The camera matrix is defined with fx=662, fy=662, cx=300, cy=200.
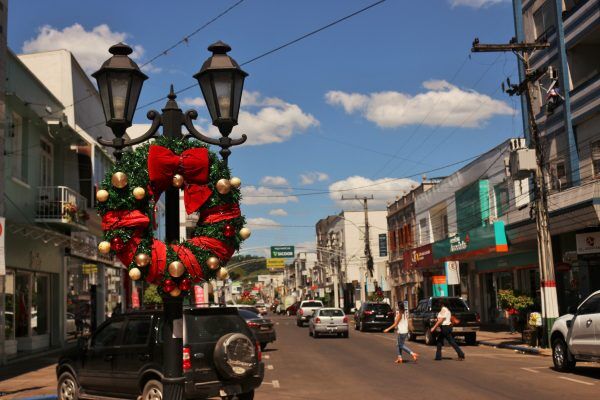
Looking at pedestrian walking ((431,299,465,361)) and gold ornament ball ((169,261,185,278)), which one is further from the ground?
gold ornament ball ((169,261,185,278))

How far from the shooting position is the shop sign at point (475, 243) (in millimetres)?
29906

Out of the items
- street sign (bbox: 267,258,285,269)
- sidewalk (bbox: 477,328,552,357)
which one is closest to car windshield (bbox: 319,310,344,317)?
sidewalk (bbox: 477,328,552,357)

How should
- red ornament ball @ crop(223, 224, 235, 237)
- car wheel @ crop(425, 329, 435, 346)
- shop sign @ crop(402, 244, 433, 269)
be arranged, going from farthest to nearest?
shop sign @ crop(402, 244, 433, 269)
car wheel @ crop(425, 329, 435, 346)
red ornament ball @ crop(223, 224, 235, 237)

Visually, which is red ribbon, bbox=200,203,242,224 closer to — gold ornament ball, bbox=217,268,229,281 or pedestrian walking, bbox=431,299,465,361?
gold ornament ball, bbox=217,268,229,281

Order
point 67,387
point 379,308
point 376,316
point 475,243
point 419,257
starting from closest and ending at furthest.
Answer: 1. point 67,387
2. point 475,243
3. point 376,316
4. point 379,308
5. point 419,257

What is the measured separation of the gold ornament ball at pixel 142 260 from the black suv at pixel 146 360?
3.68 metres

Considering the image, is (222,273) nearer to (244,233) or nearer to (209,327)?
(244,233)

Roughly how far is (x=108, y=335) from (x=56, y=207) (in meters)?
13.9

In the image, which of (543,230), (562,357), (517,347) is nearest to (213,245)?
(562,357)

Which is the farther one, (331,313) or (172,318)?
(331,313)

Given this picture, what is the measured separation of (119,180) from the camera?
6.09 meters

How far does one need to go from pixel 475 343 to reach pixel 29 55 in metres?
21.7

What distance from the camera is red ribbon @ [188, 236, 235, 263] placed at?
6.25 meters

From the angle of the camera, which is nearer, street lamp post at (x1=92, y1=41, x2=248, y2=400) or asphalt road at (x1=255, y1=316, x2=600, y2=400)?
street lamp post at (x1=92, y1=41, x2=248, y2=400)
